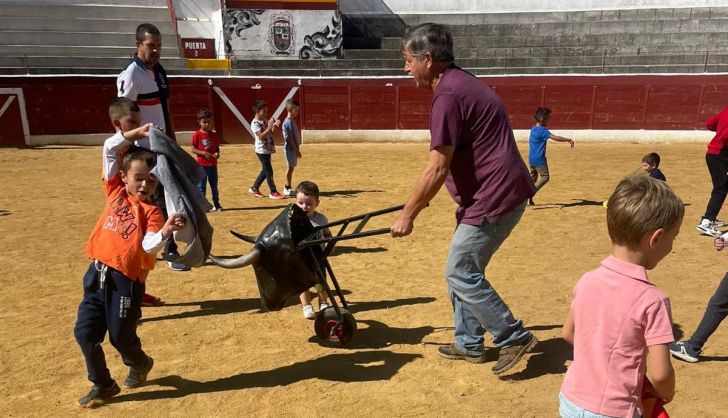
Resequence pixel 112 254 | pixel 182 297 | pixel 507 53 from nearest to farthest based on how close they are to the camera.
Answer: pixel 112 254 → pixel 182 297 → pixel 507 53

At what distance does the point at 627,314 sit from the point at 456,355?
2.27 metres

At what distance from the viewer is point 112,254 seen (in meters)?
3.22

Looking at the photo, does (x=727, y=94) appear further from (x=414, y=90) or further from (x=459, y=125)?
(x=459, y=125)

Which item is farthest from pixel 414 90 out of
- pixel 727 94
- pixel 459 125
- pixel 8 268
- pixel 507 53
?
pixel 459 125

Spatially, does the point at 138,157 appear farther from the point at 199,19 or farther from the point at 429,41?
the point at 199,19

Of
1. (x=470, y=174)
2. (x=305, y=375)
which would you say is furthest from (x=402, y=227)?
(x=305, y=375)

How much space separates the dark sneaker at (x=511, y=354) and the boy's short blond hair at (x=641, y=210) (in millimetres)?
2014

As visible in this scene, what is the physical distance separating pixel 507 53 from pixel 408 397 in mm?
18133

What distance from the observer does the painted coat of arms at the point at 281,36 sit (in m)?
20.0

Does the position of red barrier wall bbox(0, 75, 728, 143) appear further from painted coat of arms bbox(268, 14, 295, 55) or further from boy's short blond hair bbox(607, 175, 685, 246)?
boy's short blond hair bbox(607, 175, 685, 246)

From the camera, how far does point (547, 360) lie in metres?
3.98

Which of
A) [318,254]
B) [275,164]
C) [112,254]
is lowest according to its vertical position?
[275,164]

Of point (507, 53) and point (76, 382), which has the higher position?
point (507, 53)

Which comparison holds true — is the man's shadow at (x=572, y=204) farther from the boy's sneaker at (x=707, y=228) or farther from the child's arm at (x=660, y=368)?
the child's arm at (x=660, y=368)
